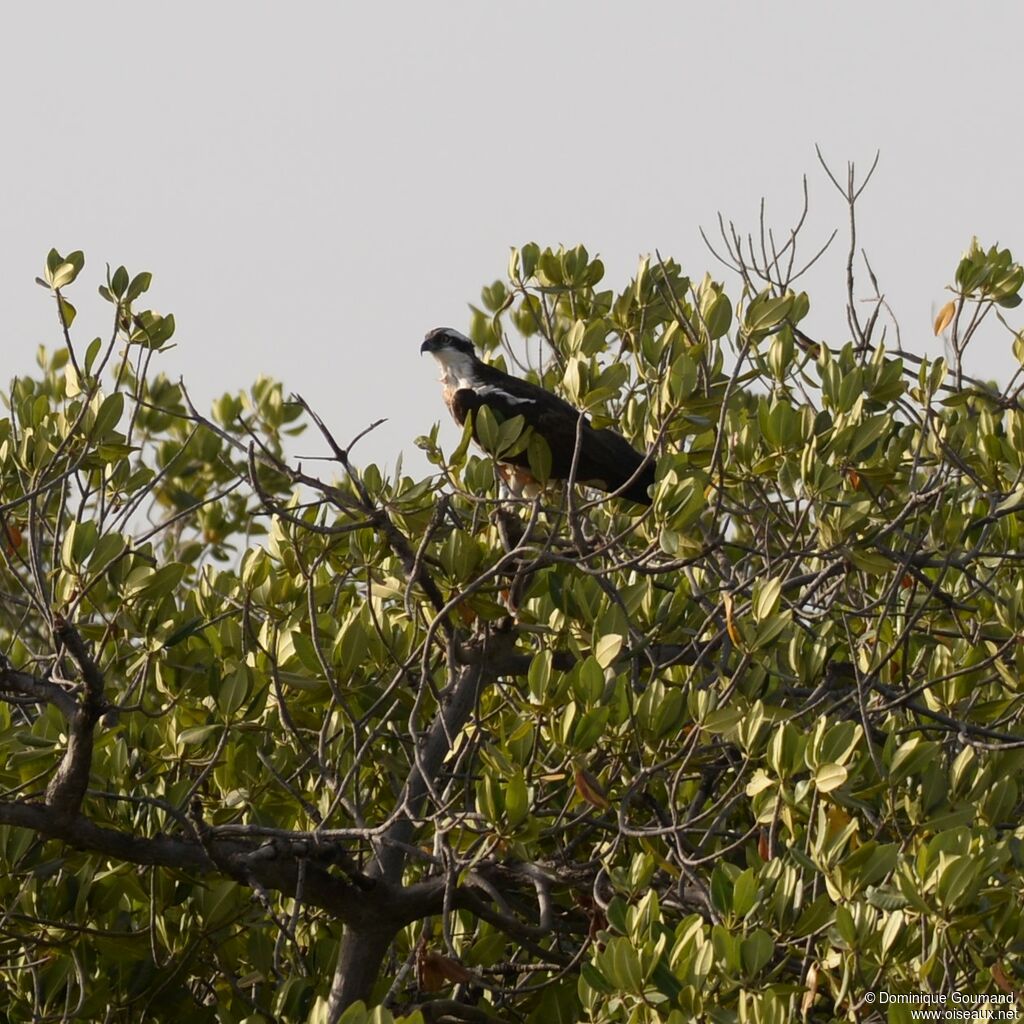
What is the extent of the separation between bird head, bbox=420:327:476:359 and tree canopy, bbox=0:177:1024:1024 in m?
2.36

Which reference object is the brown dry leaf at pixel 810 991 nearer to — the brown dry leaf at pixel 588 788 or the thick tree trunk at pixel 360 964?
the brown dry leaf at pixel 588 788

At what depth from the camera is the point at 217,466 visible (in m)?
7.98

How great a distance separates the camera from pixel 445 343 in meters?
8.14

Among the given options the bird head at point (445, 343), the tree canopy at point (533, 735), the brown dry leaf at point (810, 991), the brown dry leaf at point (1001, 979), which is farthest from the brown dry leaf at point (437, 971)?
the bird head at point (445, 343)

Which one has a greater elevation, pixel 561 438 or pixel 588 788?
pixel 561 438

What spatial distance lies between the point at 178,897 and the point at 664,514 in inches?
77.8

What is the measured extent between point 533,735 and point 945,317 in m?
2.87

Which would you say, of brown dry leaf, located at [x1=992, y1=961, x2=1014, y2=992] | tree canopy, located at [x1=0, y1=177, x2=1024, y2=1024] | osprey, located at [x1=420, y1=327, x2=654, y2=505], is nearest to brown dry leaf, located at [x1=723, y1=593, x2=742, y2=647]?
tree canopy, located at [x1=0, y1=177, x2=1024, y2=1024]

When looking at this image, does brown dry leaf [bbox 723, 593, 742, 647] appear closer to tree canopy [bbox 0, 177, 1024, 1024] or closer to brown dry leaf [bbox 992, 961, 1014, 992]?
tree canopy [bbox 0, 177, 1024, 1024]

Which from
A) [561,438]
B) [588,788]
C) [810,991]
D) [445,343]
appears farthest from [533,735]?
[445,343]

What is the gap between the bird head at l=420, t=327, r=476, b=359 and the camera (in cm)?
807

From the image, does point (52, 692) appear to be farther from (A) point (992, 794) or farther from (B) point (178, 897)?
(A) point (992, 794)

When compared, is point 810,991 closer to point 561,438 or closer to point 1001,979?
point 1001,979

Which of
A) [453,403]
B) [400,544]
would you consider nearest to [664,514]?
[400,544]
